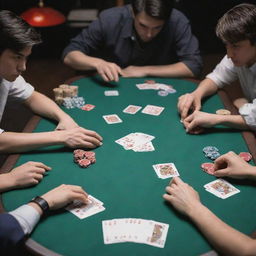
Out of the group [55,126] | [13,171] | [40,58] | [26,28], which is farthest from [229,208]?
[40,58]

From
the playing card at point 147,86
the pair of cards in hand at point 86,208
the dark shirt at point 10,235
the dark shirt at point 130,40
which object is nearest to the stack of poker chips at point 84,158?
the pair of cards in hand at point 86,208

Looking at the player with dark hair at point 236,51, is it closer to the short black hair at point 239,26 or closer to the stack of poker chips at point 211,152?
the short black hair at point 239,26

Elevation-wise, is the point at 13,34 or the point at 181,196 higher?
the point at 13,34

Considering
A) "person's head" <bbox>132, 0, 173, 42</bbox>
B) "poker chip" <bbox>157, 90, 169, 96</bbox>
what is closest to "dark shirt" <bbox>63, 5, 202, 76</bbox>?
"person's head" <bbox>132, 0, 173, 42</bbox>

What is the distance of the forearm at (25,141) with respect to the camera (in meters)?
1.83

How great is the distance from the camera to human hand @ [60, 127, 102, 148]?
6.14ft

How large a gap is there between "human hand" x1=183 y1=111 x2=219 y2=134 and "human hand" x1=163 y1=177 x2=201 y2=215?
21.3 inches

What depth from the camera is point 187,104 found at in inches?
88.1

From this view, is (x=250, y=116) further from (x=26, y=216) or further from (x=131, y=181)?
(x=26, y=216)

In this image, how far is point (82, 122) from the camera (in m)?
2.17

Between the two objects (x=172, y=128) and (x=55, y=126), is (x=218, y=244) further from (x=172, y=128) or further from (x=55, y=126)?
(x=55, y=126)

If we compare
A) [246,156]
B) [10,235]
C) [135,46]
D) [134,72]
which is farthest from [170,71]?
[10,235]

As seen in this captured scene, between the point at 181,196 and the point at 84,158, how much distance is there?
53 cm

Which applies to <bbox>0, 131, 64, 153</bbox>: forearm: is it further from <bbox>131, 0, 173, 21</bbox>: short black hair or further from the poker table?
<bbox>131, 0, 173, 21</bbox>: short black hair
